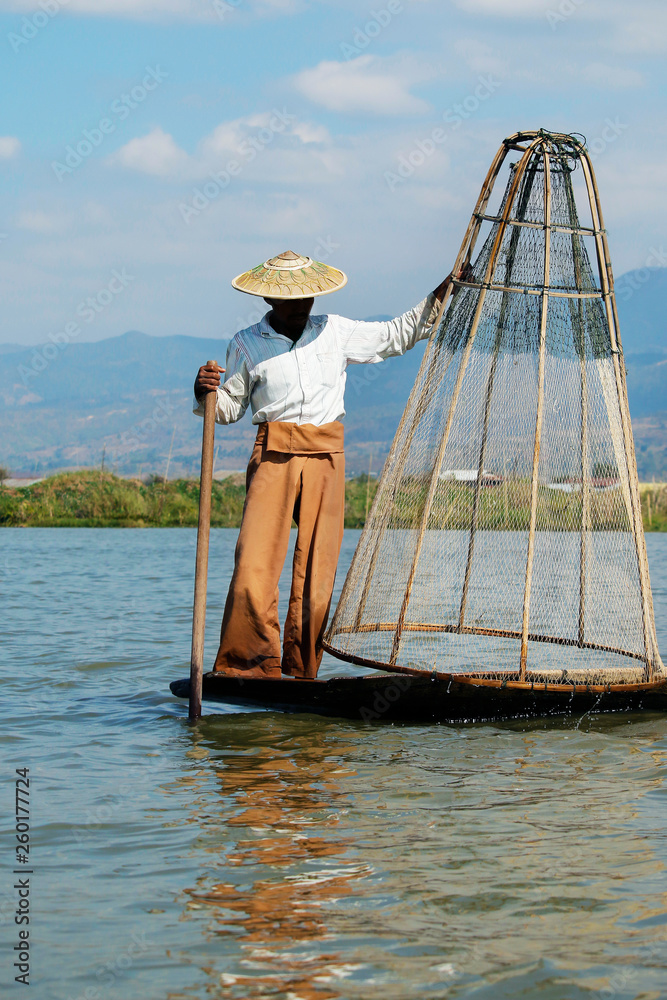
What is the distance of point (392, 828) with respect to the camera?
353 centimetres

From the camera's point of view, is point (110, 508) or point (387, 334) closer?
point (387, 334)

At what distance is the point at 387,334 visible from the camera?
5.14 m

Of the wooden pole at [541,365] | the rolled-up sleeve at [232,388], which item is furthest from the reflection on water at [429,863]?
the rolled-up sleeve at [232,388]

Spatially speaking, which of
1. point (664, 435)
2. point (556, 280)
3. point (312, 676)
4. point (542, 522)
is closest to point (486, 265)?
point (556, 280)

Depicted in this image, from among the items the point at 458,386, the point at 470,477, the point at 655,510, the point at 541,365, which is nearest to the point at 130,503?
the point at 655,510

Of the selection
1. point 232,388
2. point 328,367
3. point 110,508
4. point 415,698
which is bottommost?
point 415,698

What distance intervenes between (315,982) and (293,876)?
624mm

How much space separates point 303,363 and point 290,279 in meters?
0.38

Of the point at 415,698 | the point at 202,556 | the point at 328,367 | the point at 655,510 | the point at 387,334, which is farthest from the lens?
the point at 655,510

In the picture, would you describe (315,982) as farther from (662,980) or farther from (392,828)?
(392,828)

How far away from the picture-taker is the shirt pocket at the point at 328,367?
4.95m

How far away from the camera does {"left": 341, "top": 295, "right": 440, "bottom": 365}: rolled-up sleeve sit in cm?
509

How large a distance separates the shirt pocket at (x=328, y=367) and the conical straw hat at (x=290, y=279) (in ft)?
0.98

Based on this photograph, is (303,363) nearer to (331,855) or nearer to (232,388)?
(232,388)
